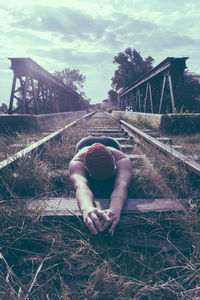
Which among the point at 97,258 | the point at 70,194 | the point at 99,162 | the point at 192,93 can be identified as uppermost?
the point at 192,93

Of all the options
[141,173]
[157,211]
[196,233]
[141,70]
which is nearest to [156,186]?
[141,173]

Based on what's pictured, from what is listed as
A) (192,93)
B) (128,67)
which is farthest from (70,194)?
(128,67)

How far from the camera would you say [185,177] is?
195 centimetres

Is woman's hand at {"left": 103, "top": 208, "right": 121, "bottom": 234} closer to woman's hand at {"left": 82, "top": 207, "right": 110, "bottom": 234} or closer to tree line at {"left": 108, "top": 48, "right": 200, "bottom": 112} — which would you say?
woman's hand at {"left": 82, "top": 207, "right": 110, "bottom": 234}

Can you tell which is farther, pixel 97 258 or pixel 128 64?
pixel 128 64

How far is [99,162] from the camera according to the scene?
167 cm

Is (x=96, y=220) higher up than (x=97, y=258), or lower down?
higher up

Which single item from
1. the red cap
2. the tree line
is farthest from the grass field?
the tree line

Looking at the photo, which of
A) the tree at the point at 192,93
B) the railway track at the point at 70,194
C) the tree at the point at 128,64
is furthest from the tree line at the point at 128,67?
the railway track at the point at 70,194

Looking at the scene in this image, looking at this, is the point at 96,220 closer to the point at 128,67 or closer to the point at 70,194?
the point at 70,194

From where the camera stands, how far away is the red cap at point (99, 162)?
5.47 feet

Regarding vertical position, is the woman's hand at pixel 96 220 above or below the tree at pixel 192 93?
below

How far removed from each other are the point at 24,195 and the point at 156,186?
1281mm

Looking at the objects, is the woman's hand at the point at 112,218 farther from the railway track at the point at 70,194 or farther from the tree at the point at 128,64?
the tree at the point at 128,64
